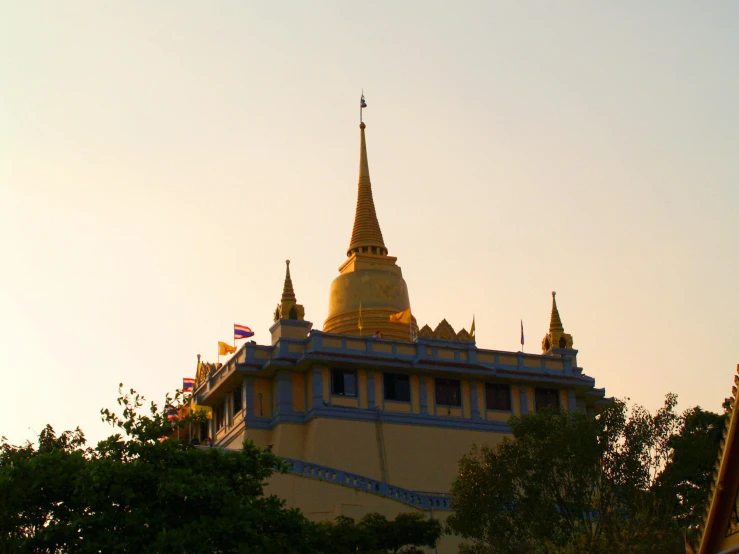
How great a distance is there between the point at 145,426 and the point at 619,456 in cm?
1566

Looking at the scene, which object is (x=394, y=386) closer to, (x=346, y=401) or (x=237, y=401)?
(x=346, y=401)

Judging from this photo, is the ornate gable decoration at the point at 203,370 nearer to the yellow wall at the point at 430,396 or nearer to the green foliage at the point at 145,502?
the yellow wall at the point at 430,396

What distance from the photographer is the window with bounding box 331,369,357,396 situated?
64.4 meters

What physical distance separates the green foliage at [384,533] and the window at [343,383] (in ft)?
57.7

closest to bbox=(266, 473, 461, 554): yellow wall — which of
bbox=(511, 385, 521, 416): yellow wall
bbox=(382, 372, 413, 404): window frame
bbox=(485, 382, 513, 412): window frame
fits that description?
bbox=(382, 372, 413, 404): window frame

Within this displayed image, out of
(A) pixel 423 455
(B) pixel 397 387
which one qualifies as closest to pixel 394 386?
(B) pixel 397 387

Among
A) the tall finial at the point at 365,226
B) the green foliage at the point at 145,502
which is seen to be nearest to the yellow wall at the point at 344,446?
the tall finial at the point at 365,226

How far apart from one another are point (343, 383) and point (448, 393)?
5677 millimetres

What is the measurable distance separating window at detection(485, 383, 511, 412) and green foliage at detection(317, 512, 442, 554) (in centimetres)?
2056

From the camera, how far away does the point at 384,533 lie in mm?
45500

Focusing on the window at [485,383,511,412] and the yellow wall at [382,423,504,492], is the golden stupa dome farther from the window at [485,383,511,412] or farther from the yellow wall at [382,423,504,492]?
the yellow wall at [382,423,504,492]

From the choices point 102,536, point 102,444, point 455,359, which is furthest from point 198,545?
point 455,359

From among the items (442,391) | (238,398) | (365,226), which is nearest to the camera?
(442,391)

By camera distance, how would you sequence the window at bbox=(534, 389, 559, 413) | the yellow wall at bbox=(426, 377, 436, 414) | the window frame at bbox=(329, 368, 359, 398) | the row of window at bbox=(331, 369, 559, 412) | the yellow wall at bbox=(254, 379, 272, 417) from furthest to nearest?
the window at bbox=(534, 389, 559, 413) < the yellow wall at bbox=(426, 377, 436, 414) < the yellow wall at bbox=(254, 379, 272, 417) < the row of window at bbox=(331, 369, 559, 412) < the window frame at bbox=(329, 368, 359, 398)
